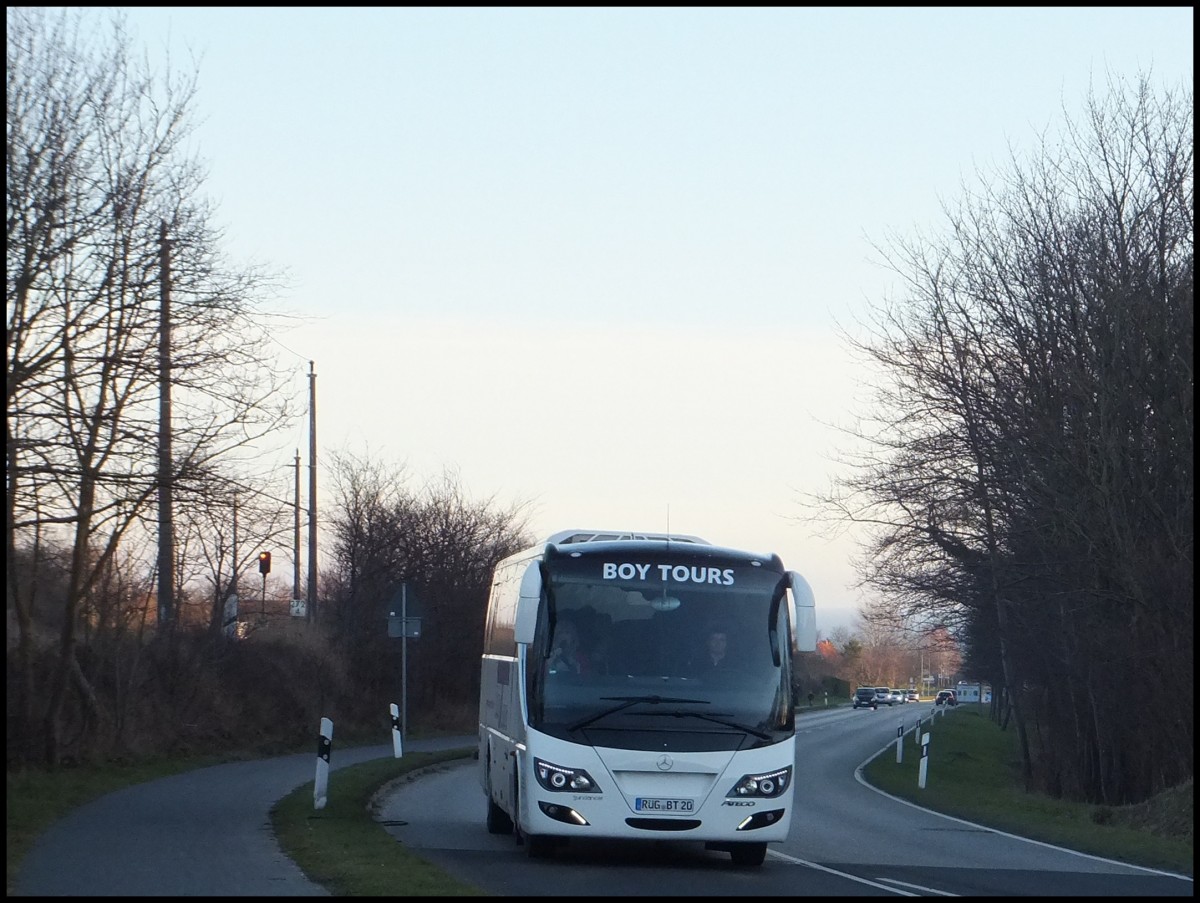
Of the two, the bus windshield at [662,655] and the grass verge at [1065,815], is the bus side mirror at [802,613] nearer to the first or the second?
the bus windshield at [662,655]

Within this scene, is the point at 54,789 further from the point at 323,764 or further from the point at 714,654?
the point at 714,654

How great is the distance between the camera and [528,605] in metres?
13.1

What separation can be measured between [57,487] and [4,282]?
2.61 m

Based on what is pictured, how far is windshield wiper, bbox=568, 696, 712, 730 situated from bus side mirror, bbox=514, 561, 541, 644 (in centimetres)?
87

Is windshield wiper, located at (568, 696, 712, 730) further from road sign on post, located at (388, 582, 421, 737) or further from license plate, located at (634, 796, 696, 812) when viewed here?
road sign on post, located at (388, 582, 421, 737)

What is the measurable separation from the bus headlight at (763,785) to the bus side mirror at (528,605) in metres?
2.27

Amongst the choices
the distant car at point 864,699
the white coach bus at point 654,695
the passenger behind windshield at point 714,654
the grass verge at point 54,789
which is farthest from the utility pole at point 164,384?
the distant car at point 864,699

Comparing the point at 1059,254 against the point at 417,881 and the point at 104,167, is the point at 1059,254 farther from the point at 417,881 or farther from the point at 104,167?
the point at 417,881

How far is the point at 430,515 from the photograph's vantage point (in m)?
45.7

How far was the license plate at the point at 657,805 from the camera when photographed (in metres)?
12.7

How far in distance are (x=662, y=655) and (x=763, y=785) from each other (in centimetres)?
146

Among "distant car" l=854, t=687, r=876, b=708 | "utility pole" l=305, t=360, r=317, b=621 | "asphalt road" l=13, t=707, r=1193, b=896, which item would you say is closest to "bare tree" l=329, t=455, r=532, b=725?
"utility pole" l=305, t=360, r=317, b=621

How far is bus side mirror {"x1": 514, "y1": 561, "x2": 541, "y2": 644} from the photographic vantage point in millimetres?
13016

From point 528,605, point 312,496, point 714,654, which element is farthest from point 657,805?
point 312,496
